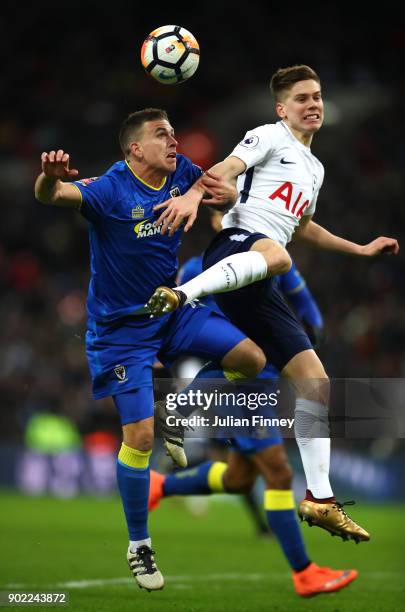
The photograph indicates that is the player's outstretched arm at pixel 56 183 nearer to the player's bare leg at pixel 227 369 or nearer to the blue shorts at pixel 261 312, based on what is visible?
the blue shorts at pixel 261 312

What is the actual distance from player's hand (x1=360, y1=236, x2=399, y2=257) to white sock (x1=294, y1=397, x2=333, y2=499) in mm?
1008

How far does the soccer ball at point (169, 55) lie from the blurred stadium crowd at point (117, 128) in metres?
6.93

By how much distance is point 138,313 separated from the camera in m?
5.89

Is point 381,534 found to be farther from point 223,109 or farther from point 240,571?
point 223,109

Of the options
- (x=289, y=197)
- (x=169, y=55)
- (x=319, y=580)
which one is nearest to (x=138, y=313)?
(x=289, y=197)

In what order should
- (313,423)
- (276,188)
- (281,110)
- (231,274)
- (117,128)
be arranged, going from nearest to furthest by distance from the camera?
(231,274) → (313,423) → (276,188) → (281,110) → (117,128)

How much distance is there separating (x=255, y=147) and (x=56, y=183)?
1007 millimetres

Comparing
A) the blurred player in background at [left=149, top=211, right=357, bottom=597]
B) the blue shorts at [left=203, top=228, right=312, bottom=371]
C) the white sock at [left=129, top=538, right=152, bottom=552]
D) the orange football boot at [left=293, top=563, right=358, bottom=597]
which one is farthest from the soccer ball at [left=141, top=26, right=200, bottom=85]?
the orange football boot at [left=293, top=563, right=358, bottom=597]

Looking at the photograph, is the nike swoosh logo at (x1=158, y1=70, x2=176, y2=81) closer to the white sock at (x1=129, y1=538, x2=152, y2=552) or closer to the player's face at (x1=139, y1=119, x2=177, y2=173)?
the player's face at (x1=139, y1=119, x2=177, y2=173)

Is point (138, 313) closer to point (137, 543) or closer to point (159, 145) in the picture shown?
point (159, 145)

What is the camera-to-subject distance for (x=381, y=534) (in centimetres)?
1076

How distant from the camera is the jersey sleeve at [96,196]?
555 cm

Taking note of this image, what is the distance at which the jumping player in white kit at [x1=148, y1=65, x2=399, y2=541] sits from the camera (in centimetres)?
528

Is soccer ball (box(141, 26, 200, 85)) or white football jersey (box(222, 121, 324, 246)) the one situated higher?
soccer ball (box(141, 26, 200, 85))
